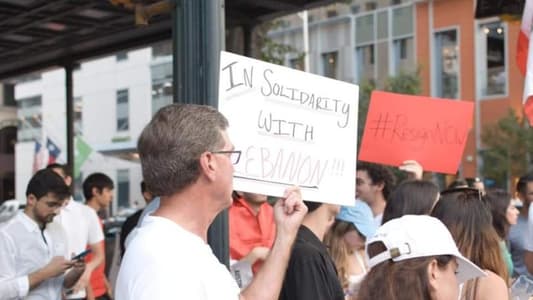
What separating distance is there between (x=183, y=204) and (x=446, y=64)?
33965mm

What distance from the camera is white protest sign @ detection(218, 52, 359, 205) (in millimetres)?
2930

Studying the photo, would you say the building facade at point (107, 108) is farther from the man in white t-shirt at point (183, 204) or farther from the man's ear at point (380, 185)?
the man in white t-shirt at point (183, 204)

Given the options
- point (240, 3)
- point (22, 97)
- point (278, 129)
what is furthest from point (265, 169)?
point (22, 97)

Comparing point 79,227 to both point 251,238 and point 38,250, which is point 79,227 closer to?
point 38,250

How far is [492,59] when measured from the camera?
3272 cm

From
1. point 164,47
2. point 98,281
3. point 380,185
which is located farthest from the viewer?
point 164,47

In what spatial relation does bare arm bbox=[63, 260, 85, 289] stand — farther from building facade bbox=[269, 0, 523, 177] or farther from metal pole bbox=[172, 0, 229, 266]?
building facade bbox=[269, 0, 523, 177]

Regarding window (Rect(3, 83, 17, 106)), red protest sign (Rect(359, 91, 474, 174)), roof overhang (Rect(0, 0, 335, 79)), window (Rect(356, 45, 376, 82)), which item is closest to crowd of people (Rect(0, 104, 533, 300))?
red protest sign (Rect(359, 91, 474, 174))

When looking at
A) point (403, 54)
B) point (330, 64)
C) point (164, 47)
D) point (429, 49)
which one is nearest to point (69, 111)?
point (164, 47)

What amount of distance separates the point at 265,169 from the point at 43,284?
209 centimetres

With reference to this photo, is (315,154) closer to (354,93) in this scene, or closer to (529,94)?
(354,93)

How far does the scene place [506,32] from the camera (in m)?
31.9

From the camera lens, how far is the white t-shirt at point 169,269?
Result: 1990 mm

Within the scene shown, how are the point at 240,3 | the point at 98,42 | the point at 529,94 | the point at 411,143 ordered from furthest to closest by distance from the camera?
the point at 98,42 < the point at 240,3 < the point at 411,143 < the point at 529,94
